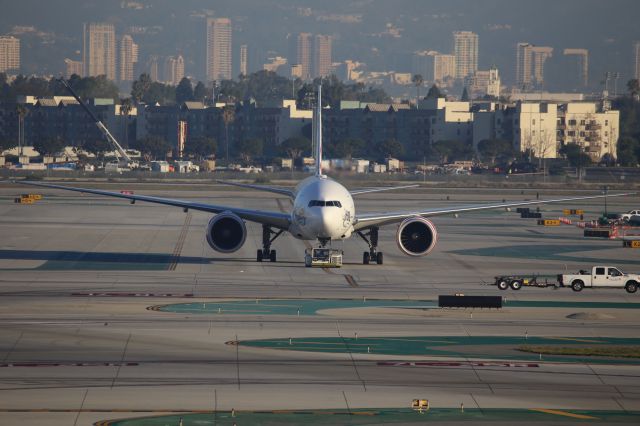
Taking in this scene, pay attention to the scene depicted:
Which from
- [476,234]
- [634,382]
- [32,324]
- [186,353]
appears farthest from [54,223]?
[634,382]

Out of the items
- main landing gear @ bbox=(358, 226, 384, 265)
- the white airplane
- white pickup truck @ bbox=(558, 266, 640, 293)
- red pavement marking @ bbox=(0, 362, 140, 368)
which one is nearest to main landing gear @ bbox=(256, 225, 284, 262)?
the white airplane

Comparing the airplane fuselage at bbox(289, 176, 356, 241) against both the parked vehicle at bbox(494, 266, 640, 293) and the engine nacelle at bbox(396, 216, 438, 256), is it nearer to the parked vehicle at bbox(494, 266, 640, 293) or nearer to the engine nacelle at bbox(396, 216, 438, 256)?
the engine nacelle at bbox(396, 216, 438, 256)

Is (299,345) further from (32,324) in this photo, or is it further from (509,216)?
(509,216)

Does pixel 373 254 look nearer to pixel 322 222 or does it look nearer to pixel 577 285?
pixel 322 222

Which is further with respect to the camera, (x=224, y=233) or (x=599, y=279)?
(x=224, y=233)

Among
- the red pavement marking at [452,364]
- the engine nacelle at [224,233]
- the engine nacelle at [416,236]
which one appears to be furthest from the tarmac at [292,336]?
the engine nacelle at [224,233]

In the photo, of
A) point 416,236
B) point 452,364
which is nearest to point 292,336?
point 452,364

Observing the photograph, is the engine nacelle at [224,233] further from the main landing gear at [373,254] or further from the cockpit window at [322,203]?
the main landing gear at [373,254]
